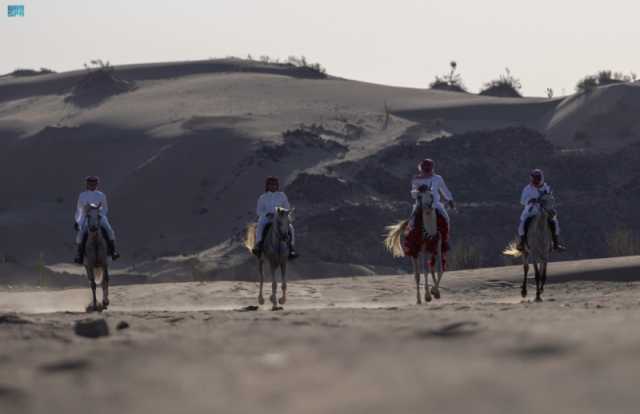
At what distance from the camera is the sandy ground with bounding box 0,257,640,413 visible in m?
8.67

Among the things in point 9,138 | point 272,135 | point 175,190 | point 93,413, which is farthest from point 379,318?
point 9,138

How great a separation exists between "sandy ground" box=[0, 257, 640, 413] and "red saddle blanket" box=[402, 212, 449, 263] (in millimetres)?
4955

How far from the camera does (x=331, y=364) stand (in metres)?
10.5

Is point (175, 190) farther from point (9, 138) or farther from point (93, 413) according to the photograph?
point (93, 413)

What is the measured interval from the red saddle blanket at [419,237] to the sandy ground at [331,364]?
4955 mm

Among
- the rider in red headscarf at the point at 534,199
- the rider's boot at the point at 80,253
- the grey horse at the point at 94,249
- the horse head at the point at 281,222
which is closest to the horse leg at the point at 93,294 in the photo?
the grey horse at the point at 94,249

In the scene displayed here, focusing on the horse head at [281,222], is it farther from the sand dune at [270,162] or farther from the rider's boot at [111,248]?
the sand dune at [270,162]

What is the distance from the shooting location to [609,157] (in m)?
52.5

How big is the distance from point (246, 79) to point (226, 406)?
7452 centimetres

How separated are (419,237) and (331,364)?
11238 mm

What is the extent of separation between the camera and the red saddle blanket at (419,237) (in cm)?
2156

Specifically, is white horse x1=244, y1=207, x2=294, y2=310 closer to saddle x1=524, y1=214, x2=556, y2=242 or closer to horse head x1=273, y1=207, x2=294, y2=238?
horse head x1=273, y1=207, x2=294, y2=238

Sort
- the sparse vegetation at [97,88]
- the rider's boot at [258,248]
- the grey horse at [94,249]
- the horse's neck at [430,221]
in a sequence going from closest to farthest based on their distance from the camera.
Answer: the horse's neck at [430,221] < the grey horse at [94,249] < the rider's boot at [258,248] < the sparse vegetation at [97,88]

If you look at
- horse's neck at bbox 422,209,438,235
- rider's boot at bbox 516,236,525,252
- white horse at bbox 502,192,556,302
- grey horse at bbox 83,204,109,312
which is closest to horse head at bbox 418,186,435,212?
horse's neck at bbox 422,209,438,235
